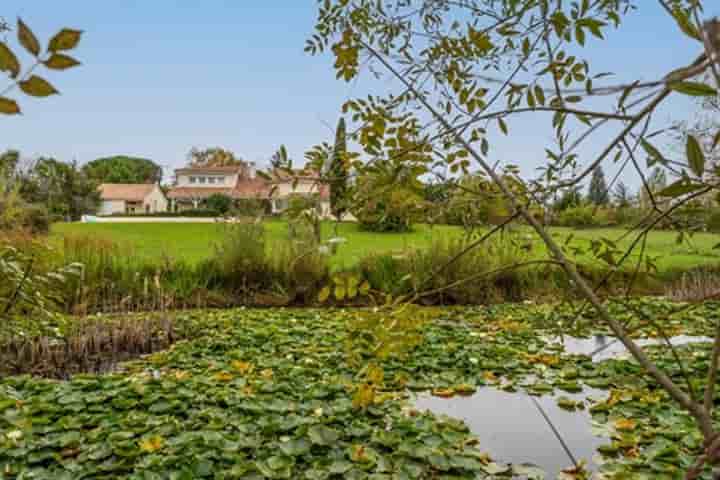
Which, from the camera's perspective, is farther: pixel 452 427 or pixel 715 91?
pixel 452 427

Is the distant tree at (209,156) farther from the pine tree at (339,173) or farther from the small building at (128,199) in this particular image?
the pine tree at (339,173)

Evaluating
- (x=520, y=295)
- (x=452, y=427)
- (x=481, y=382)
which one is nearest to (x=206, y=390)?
(x=452, y=427)

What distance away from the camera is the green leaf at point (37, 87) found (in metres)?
0.46

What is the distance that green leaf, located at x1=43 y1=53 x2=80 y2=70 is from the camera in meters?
0.47

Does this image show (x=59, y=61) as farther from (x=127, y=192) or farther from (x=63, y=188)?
(x=127, y=192)

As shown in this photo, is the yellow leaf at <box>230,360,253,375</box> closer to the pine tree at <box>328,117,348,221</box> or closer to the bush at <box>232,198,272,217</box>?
the pine tree at <box>328,117,348,221</box>

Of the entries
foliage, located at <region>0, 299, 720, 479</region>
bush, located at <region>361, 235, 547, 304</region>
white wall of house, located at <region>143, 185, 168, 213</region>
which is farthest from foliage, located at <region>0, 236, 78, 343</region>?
white wall of house, located at <region>143, 185, 168, 213</region>

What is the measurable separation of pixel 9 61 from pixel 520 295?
5483 millimetres

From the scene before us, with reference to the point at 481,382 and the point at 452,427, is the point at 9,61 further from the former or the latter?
the point at 481,382

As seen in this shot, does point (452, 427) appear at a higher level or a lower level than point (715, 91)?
lower

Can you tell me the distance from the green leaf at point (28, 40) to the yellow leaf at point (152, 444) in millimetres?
1632

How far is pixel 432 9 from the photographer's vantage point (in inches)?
65.8

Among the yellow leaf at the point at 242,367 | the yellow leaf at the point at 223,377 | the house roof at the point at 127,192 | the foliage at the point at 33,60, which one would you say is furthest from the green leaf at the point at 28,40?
the house roof at the point at 127,192

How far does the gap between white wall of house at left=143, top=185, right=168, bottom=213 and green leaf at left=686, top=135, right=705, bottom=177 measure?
114 ft
